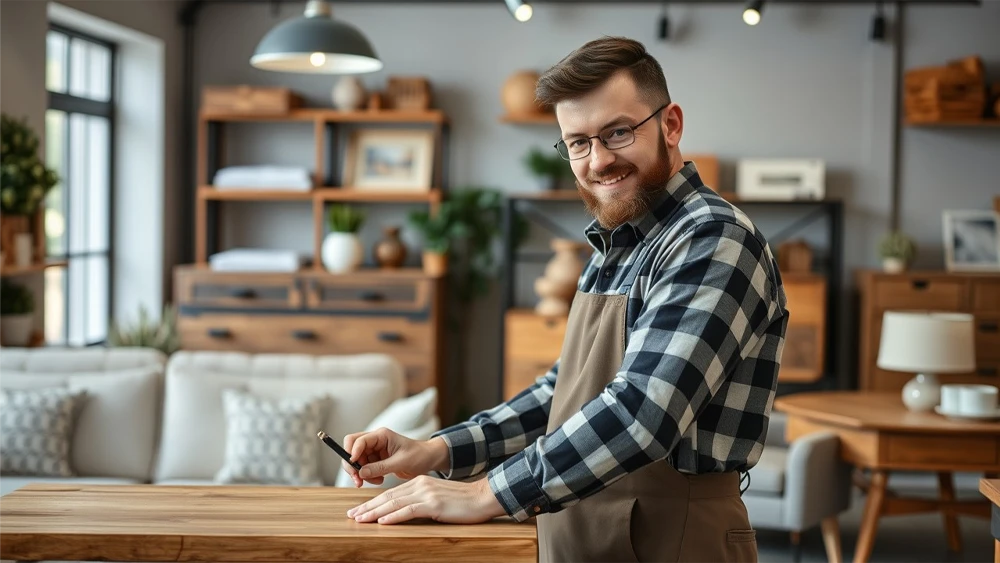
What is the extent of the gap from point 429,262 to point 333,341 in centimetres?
70

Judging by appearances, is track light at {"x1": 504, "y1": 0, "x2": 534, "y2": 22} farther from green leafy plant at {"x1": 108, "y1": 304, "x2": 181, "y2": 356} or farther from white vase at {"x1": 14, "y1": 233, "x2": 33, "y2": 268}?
green leafy plant at {"x1": 108, "y1": 304, "x2": 181, "y2": 356}

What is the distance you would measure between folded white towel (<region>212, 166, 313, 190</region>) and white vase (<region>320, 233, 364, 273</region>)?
0.38 m

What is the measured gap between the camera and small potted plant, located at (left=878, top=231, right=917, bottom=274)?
6.18 metres

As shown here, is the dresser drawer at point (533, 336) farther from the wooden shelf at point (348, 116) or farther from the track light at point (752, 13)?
the track light at point (752, 13)

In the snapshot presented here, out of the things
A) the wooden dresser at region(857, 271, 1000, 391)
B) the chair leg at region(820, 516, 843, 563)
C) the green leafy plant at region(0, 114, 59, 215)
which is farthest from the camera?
the wooden dresser at region(857, 271, 1000, 391)

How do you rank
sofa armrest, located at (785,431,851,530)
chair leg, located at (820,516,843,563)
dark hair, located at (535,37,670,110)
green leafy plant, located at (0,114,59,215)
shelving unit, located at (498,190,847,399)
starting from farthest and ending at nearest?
shelving unit, located at (498,190,847,399) < green leafy plant, located at (0,114,59,215) < chair leg, located at (820,516,843,563) < sofa armrest, located at (785,431,851,530) < dark hair, located at (535,37,670,110)

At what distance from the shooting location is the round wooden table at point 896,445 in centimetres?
428

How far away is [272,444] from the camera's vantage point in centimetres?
411

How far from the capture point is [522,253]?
6777 millimetres

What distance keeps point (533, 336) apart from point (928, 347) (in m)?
2.30

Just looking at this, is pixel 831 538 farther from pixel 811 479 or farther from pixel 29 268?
pixel 29 268

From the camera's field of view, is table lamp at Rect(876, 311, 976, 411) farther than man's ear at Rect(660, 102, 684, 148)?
Yes

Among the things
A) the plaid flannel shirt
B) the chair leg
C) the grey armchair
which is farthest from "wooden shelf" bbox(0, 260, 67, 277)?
the plaid flannel shirt

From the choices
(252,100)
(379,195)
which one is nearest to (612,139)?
(379,195)
